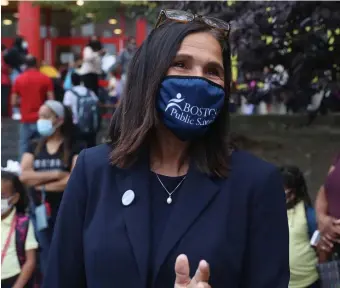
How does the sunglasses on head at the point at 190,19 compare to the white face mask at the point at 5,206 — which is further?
the white face mask at the point at 5,206

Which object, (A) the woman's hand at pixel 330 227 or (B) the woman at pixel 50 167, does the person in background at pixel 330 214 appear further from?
(B) the woman at pixel 50 167

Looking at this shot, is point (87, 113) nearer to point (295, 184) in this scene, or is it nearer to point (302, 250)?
point (295, 184)

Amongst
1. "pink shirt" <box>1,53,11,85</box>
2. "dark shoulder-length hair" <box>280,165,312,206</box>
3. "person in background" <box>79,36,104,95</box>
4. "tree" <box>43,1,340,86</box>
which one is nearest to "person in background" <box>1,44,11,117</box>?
"pink shirt" <box>1,53,11,85</box>

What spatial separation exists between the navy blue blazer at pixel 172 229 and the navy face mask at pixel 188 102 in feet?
0.53

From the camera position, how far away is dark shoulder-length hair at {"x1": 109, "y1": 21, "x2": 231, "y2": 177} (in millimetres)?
2299

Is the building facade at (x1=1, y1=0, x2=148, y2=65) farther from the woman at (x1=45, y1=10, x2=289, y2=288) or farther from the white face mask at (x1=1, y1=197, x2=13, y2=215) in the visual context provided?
the woman at (x1=45, y1=10, x2=289, y2=288)

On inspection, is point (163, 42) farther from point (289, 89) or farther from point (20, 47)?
point (20, 47)

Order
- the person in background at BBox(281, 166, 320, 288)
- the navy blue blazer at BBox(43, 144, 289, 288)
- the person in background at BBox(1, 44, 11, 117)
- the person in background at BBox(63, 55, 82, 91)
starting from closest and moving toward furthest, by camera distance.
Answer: the navy blue blazer at BBox(43, 144, 289, 288) → the person in background at BBox(281, 166, 320, 288) → the person in background at BBox(63, 55, 82, 91) → the person in background at BBox(1, 44, 11, 117)

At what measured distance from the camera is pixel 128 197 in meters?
2.30

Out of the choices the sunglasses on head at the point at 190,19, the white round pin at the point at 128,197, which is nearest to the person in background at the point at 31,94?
the sunglasses on head at the point at 190,19

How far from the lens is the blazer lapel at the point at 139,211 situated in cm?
219

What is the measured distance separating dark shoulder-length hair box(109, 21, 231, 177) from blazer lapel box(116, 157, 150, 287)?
0.13 ft

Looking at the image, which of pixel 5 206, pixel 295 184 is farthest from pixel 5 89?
pixel 295 184

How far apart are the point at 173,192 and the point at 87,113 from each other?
25.7 feet
